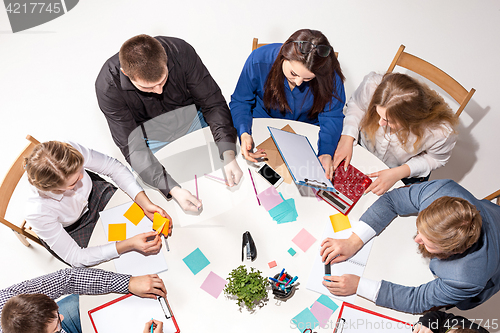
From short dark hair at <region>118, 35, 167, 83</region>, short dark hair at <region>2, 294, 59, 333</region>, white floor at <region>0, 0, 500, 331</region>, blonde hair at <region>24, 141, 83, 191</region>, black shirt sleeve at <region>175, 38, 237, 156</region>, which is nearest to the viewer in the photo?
short dark hair at <region>2, 294, 59, 333</region>

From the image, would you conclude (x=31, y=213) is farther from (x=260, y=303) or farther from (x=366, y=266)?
(x=366, y=266)

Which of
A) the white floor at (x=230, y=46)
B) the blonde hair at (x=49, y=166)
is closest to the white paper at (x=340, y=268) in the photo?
the blonde hair at (x=49, y=166)

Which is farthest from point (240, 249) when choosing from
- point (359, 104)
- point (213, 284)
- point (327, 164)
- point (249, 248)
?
point (359, 104)

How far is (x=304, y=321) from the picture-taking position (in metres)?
1.30

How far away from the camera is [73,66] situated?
2859 mm

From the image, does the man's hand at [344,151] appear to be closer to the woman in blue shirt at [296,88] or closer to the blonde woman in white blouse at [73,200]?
the woman in blue shirt at [296,88]

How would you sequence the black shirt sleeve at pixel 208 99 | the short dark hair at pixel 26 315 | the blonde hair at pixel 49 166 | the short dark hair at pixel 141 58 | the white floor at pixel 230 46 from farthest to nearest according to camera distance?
the white floor at pixel 230 46 → the black shirt sleeve at pixel 208 99 → the short dark hair at pixel 141 58 → the blonde hair at pixel 49 166 → the short dark hair at pixel 26 315

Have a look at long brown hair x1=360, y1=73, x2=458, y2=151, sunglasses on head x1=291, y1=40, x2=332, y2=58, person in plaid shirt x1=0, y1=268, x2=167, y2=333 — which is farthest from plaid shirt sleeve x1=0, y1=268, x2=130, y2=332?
long brown hair x1=360, y1=73, x2=458, y2=151

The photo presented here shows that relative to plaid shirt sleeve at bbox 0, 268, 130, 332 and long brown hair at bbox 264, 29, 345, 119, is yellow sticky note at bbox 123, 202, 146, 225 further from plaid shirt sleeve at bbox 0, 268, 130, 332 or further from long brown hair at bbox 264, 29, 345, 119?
long brown hair at bbox 264, 29, 345, 119

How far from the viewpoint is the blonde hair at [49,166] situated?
50.1 inches

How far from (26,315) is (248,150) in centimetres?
111

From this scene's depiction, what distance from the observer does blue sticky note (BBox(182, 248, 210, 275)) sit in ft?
4.58

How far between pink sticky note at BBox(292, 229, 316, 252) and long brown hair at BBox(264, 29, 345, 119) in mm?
713

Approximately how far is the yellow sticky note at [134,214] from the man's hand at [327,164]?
91 cm
